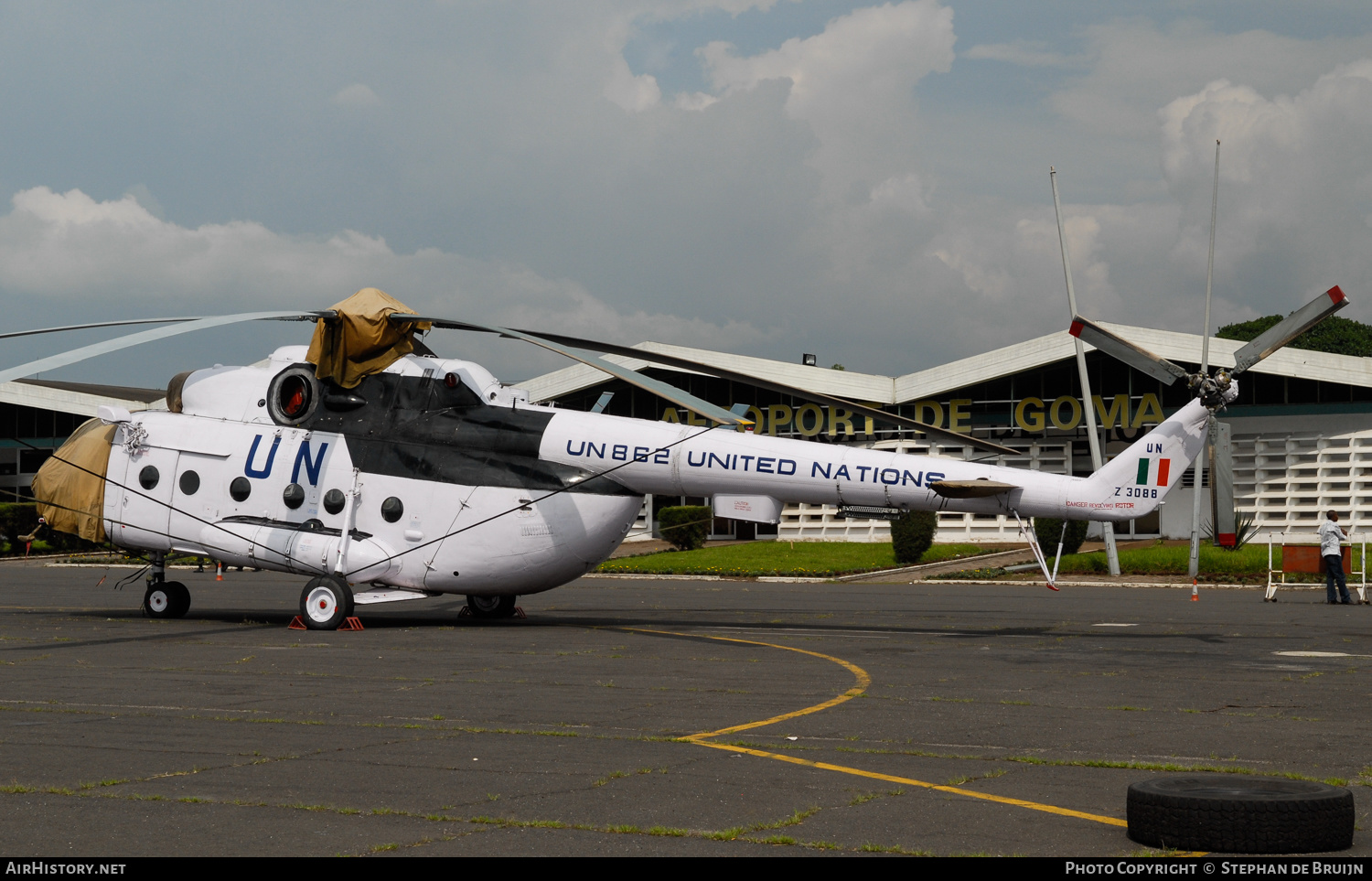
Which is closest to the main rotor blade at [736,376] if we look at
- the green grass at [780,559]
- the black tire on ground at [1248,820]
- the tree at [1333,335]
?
the black tire on ground at [1248,820]

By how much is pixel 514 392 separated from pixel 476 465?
158 cm

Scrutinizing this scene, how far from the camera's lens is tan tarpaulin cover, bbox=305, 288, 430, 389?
2105 cm

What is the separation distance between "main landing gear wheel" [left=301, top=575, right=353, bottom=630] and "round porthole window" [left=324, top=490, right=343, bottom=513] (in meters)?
1.42

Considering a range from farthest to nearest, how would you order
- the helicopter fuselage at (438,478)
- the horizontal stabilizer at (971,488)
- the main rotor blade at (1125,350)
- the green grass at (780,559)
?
the green grass at (780,559)
the helicopter fuselage at (438,478)
the main rotor blade at (1125,350)
the horizontal stabilizer at (971,488)

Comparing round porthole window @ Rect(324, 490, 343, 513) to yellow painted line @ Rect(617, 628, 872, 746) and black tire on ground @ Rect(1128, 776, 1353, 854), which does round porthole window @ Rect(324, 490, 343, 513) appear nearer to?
yellow painted line @ Rect(617, 628, 872, 746)

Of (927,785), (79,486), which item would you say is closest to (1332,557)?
(927,785)

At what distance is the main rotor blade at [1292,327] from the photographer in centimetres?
1767

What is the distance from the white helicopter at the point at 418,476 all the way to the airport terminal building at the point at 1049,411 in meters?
25.0

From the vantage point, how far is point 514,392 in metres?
21.8

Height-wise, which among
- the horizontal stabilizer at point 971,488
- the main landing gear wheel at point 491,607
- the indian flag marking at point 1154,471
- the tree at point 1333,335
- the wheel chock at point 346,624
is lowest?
the wheel chock at point 346,624

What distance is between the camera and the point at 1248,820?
6.32m

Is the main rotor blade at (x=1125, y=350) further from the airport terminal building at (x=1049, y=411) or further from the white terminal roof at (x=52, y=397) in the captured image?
the white terminal roof at (x=52, y=397)

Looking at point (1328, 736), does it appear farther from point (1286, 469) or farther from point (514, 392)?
point (1286, 469)

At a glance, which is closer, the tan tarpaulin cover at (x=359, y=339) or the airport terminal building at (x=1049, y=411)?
the tan tarpaulin cover at (x=359, y=339)
